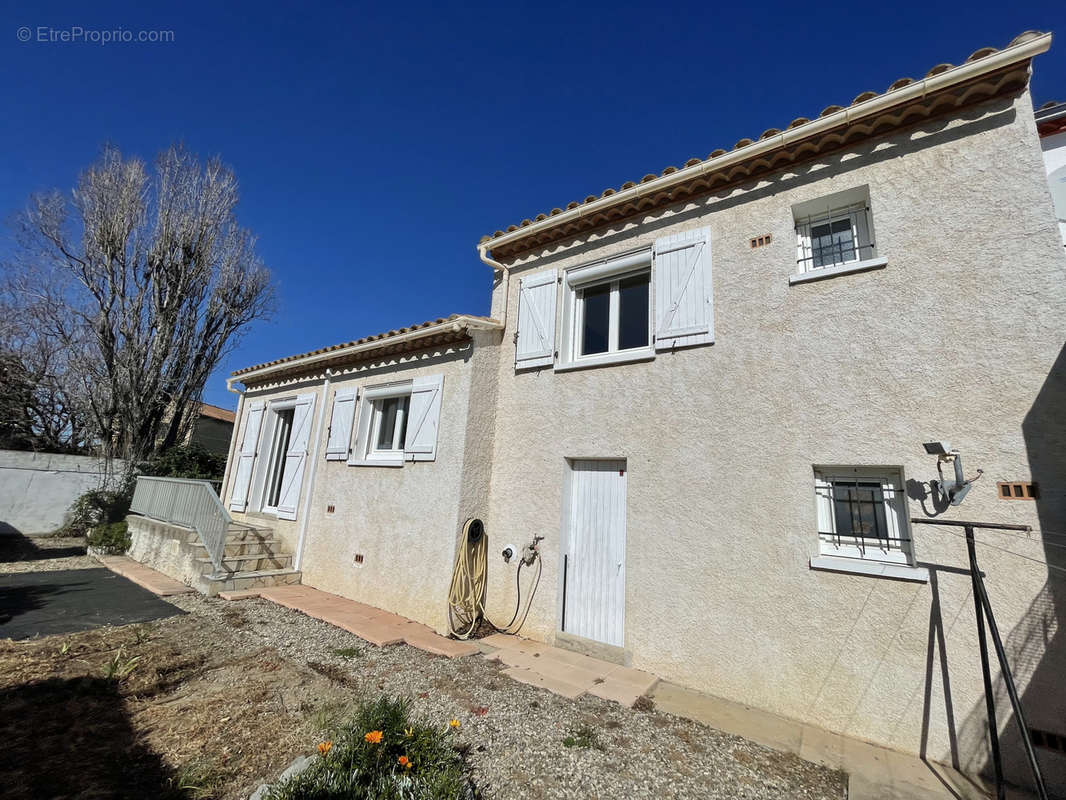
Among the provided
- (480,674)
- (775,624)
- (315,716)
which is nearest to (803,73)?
(775,624)

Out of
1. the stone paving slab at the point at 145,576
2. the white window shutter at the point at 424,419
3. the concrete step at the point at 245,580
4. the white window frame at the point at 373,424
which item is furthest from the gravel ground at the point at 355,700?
the white window frame at the point at 373,424

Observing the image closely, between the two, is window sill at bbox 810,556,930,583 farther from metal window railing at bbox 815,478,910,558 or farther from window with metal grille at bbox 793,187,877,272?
window with metal grille at bbox 793,187,877,272

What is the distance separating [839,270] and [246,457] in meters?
11.4

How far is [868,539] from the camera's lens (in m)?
3.90

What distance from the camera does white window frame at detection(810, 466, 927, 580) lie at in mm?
3701

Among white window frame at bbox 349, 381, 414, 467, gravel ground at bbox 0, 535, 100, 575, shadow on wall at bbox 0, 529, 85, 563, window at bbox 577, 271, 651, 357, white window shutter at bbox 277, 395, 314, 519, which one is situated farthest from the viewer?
shadow on wall at bbox 0, 529, 85, 563

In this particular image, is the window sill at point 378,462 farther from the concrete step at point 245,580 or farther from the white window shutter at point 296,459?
the concrete step at point 245,580

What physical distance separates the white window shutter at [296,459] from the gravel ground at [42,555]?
446cm

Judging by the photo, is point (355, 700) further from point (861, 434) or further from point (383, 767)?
point (861, 434)

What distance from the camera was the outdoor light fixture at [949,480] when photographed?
135 inches

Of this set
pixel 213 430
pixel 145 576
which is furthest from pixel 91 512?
pixel 213 430

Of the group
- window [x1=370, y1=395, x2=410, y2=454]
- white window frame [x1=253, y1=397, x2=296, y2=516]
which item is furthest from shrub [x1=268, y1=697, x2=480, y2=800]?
white window frame [x1=253, y1=397, x2=296, y2=516]

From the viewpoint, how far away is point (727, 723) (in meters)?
3.75

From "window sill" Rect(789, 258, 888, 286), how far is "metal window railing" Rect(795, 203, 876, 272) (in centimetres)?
20
